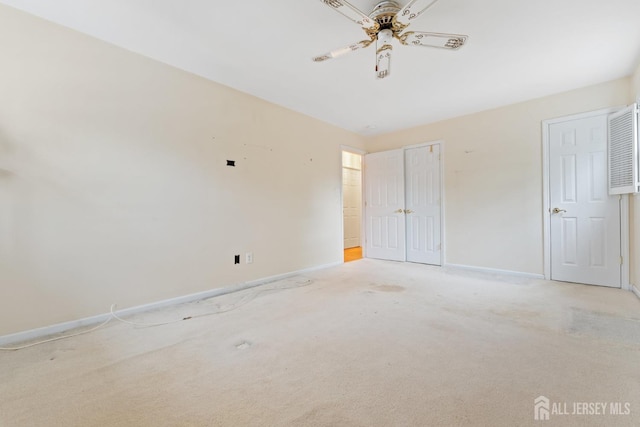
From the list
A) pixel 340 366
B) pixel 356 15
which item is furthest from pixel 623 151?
pixel 340 366

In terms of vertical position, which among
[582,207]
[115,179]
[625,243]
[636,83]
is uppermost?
[636,83]

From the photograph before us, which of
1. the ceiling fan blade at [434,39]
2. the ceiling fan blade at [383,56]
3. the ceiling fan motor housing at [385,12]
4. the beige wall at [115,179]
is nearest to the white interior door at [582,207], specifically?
the ceiling fan blade at [434,39]

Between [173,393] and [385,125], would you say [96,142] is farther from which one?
[385,125]

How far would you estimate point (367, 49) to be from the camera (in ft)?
8.23

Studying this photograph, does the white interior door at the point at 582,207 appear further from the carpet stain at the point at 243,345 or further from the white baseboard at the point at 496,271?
the carpet stain at the point at 243,345

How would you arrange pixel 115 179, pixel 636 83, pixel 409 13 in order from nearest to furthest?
pixel 409 13
pixel 115 179
pixel 636 83

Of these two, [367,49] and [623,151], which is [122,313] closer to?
[367,49]

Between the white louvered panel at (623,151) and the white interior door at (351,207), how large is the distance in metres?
4.36

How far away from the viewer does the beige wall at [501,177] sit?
3.54m

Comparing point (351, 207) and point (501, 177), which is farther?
point (351, 207)

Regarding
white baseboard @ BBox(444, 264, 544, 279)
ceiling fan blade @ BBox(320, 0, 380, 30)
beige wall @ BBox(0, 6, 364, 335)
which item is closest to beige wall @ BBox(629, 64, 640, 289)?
white baseboard @ BBox(444, 264, 544, 279)

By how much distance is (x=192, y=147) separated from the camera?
2.94 m

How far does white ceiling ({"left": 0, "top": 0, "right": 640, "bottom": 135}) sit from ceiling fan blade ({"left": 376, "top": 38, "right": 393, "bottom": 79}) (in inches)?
9.3

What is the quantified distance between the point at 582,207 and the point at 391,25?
3.34m
